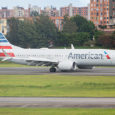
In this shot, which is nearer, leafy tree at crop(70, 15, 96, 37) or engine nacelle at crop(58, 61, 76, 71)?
engine nacelle at crop(58, 61, 76, 71)

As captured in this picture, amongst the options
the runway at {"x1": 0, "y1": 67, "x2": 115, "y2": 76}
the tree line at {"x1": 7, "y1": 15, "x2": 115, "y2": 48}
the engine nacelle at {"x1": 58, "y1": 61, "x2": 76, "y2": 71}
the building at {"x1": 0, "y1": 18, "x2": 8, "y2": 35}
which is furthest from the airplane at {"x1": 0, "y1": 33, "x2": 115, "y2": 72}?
the building at {"x1": 0, "y1": 18, "x2": 8, "y2": 35}

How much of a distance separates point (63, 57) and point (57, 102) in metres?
29.3

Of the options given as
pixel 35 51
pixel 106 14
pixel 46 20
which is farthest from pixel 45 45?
pixel 106 14

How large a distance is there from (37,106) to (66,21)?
121847 mm

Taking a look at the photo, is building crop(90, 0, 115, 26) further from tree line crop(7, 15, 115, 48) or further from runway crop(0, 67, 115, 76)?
runway crop(0, 67, 115, 76)

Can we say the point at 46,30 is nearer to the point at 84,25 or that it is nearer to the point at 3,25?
the point at 84,25

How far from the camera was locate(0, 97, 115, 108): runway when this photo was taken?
74.6 feet

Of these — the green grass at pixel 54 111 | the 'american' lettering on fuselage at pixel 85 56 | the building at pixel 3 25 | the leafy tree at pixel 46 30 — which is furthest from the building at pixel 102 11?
the green grass at pixel 54 111

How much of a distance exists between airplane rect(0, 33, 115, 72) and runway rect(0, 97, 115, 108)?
81.7 feet

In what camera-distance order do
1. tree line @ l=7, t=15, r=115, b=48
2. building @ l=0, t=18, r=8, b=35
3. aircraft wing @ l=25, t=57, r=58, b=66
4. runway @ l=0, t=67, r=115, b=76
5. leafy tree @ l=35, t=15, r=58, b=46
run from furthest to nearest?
building @ l=0, t=18, r=8, b=35 → leafy tree @ l=35, t=15, r=58, b=46 → tree line @ l=7, t=15, r=115, b=48 → aircraft wing @ l=25, t=57, r=58, b=66 → runway @ l=0, t=67, r=115, b=76

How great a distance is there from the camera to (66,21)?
5625 inches

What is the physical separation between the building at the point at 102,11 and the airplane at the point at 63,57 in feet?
427

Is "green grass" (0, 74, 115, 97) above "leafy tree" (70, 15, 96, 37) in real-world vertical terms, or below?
below

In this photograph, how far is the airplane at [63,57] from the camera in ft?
167
